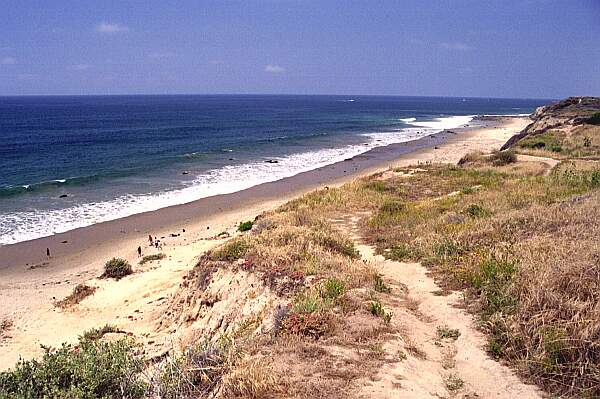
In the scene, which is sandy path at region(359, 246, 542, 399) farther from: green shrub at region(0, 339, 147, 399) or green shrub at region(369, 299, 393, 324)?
green shrub at region(0, 339, 147, 399)

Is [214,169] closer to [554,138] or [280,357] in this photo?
[554,138]

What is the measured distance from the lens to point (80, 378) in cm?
718

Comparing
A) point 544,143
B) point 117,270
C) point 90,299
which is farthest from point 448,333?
point 544,143

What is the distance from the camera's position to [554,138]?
142 ft

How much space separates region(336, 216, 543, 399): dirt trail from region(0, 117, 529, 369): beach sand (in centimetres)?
626

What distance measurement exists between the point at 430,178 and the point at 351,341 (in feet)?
78.1

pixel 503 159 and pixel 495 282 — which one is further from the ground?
pixel 503 159

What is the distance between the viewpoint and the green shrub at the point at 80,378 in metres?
6.76

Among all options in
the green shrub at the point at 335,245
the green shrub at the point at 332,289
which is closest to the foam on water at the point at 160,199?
the green shrub at the point at 335,245

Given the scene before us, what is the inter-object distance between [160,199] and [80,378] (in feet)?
95.0

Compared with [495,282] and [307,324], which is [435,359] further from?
[495,282]

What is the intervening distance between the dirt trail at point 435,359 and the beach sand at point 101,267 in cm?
626

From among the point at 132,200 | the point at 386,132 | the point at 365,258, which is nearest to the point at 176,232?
the point at 132,200

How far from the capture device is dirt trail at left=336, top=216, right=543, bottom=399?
21.6 ft
